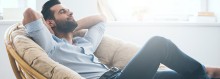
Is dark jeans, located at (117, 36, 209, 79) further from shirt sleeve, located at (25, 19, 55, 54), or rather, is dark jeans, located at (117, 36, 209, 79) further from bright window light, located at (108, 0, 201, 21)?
bright window light, located at (108, 0, 201, 21)

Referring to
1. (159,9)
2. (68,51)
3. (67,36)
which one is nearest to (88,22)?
(67,36)

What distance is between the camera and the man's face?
6.81ft

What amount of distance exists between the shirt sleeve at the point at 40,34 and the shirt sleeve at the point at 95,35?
392 mm

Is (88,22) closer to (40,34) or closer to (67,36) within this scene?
(67,36)

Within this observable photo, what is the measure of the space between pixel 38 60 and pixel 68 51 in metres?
0.34

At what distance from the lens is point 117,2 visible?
3.44 meters

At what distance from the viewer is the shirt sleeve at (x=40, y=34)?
1.74 metres

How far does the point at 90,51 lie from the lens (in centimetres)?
210

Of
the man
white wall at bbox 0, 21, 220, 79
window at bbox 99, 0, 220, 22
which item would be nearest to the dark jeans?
the man

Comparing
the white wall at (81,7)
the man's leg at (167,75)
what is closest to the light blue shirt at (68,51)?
the man's leg at (167,75)

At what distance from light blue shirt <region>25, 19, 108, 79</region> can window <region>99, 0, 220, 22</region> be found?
1268 mm

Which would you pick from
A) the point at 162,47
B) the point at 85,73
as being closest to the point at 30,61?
the point at 85,73

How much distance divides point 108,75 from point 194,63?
447 mm

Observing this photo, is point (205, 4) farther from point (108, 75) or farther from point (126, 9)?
point (108, 75)
